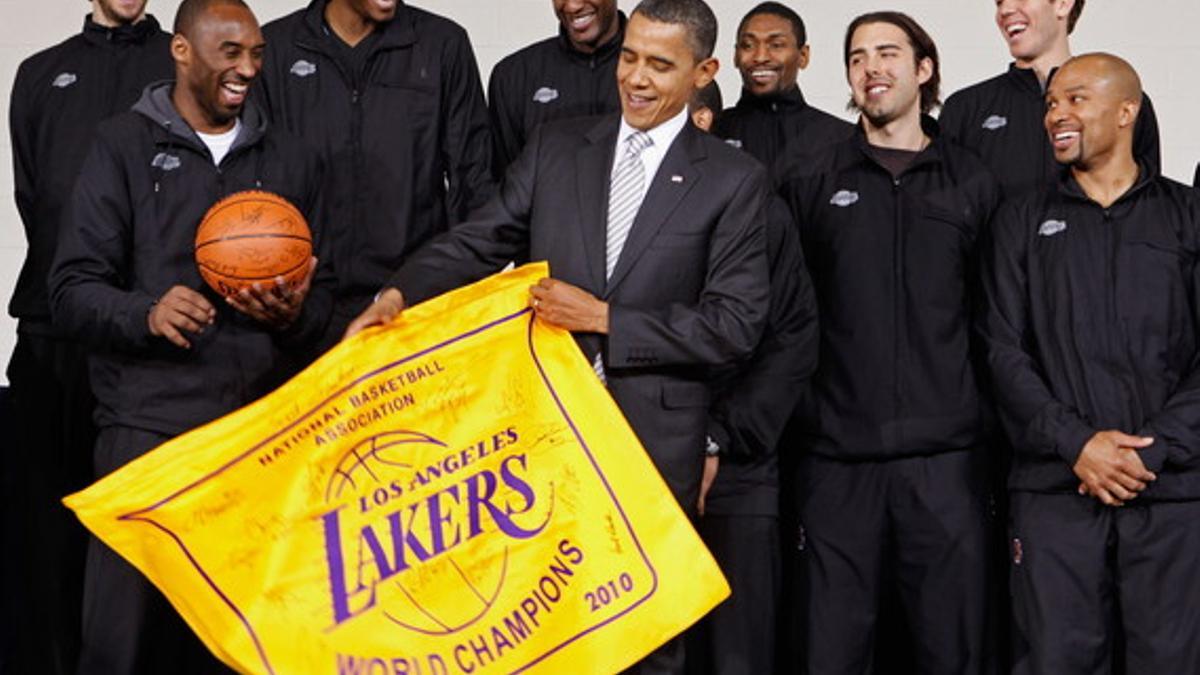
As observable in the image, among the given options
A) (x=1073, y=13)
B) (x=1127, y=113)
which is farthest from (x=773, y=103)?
(x=1127, y=113)

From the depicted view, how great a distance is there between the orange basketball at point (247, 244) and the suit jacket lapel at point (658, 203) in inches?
24.4

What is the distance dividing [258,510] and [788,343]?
50.1 inches

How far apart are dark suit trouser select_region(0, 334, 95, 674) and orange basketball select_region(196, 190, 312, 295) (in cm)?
105

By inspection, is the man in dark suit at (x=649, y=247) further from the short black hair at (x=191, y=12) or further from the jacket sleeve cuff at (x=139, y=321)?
the short black hair at (x=191, y=12)

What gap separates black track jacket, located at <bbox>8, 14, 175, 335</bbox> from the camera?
4625 mm

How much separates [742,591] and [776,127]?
4.66ft

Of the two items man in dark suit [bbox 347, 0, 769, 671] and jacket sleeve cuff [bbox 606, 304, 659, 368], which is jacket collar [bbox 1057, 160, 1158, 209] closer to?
man in dark suit [bbox 347, 0, 769, 671]

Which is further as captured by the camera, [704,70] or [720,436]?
[720,436]

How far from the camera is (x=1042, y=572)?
4.11m

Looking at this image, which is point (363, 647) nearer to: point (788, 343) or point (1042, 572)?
point (788, 343)

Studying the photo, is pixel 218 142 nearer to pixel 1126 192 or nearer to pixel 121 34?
pixel 121 34

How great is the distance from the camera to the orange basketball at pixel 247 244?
3.68 m

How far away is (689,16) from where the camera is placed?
151 inches

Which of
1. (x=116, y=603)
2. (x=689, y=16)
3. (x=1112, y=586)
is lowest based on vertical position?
(x=1112, y=586)
